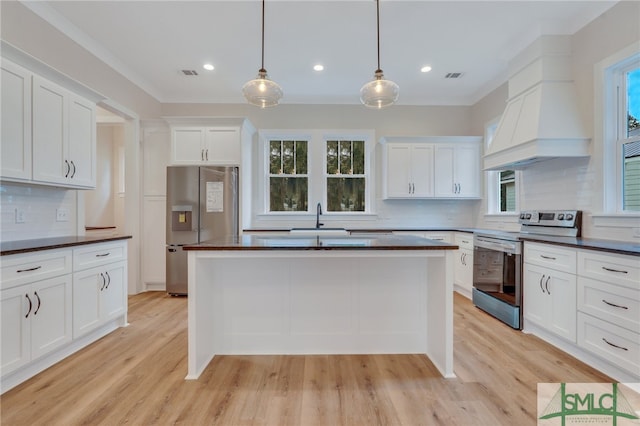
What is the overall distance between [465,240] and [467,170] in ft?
4.16

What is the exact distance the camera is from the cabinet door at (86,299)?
7.80 feet

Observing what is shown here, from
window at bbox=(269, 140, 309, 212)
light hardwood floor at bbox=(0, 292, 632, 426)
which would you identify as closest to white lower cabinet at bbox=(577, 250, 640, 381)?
light hardwood floor at bbox=(0, 292, 632, 426)

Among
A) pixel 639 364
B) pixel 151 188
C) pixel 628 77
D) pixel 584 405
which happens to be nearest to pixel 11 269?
pixel 151 188

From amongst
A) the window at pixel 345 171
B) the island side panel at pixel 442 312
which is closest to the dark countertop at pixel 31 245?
the island side panel at pixel 442 312

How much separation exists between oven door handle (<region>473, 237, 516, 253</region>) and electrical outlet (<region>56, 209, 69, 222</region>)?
4542mm

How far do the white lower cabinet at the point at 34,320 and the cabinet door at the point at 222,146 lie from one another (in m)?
2.42

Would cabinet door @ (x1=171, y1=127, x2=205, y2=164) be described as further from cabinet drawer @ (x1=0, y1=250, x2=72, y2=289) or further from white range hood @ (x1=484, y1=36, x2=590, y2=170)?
white range hood @ (x1=484, y1=36, x2=590, y2=170)

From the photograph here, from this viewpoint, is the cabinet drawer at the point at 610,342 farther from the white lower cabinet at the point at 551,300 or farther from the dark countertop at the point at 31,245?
the dark countertop at the point at 31,245

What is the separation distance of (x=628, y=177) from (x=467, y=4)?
2.14 metres

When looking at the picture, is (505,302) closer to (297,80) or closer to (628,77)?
(628,77)

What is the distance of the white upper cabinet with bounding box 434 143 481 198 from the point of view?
4718 mm

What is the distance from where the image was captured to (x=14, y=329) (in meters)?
1.88

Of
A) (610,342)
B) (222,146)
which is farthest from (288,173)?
(610,342)

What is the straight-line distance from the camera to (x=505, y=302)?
3.11 metres
